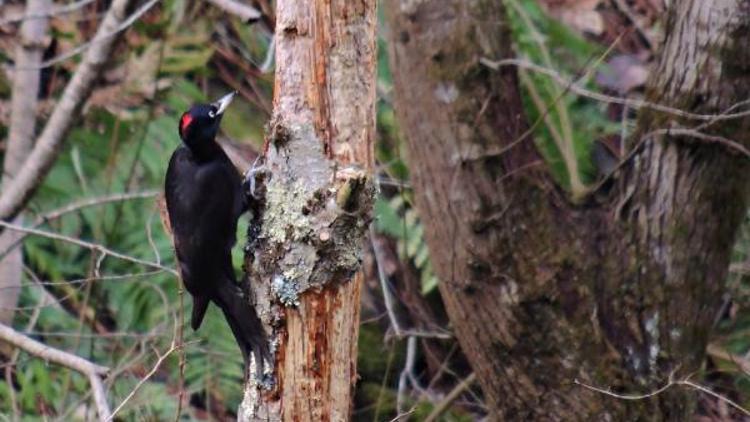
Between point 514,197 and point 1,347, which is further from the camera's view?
point 1,347

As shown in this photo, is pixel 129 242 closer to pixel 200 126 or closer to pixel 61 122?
pixel 61 122

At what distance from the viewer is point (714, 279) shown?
4.34 metres

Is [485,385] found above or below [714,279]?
below

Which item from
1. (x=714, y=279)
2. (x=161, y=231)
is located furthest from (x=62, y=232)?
(x=714, y=279)

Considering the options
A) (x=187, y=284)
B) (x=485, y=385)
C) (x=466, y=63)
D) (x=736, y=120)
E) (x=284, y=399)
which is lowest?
(x=485, y=385)

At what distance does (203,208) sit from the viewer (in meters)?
3.49

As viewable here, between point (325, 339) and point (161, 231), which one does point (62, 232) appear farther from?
point (325, 339)

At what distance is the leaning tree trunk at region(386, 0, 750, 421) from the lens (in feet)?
14.0

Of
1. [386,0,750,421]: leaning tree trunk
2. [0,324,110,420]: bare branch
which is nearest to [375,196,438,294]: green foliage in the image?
[386,0,750,421]: leaning tree trunk

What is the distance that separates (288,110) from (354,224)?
0.32 m

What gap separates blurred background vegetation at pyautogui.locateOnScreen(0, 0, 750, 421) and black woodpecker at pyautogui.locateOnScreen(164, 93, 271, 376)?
1.36 m

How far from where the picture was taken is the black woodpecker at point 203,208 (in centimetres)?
341

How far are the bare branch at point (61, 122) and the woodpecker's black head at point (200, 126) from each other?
0.84 m

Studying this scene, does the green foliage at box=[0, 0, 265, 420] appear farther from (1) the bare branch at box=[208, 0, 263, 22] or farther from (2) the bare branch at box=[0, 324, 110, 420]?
(2) the bare branch at box=[0, 324, 110, 420]
